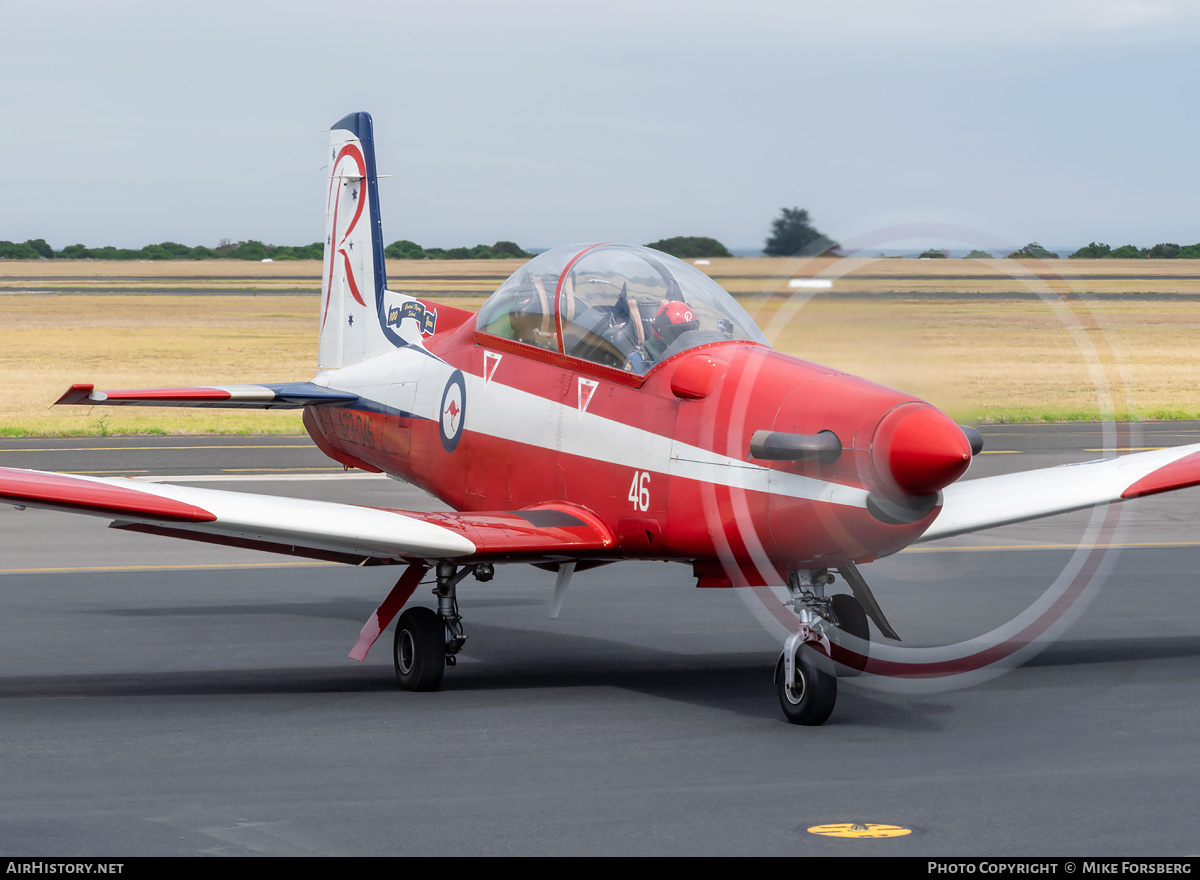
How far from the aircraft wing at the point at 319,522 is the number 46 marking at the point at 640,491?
14.5 inches

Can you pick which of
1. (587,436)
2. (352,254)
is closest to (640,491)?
(587,436)

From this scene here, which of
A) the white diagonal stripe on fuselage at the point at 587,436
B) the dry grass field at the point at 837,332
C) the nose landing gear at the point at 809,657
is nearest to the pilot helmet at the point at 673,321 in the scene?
the dry grass field at the point at 837,332

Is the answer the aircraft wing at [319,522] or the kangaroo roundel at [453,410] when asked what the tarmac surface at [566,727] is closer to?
the aircraft wing at [319,522]

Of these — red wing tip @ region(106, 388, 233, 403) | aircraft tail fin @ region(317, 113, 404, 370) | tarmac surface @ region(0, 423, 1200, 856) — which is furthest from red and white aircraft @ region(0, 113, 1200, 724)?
aircraft tail fin @ region(317, 113, 404, 370)

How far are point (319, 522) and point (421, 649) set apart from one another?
41.7 inches

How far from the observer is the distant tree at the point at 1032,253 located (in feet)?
25.0

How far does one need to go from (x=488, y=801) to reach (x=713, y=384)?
2825mm

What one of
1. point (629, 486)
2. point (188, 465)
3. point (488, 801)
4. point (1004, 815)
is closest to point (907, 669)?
point (629, 486)

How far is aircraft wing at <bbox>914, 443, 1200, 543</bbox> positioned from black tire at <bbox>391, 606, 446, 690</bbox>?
317cm

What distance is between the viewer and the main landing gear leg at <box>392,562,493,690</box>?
9242mm

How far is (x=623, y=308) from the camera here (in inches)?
360

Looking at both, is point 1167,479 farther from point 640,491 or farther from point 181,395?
point 181,395

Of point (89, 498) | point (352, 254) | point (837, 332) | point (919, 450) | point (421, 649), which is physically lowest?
point (421, 649)

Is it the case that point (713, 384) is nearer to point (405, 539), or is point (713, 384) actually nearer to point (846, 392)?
point (846, 392)
